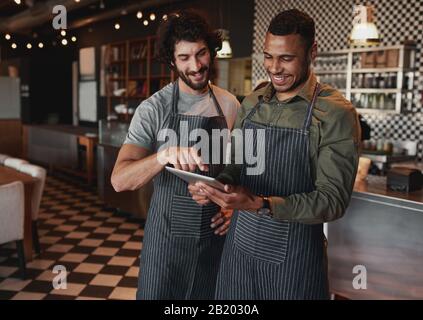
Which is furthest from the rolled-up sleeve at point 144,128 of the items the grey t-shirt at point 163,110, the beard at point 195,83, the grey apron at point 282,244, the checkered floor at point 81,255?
the checkered floor at point 81,255

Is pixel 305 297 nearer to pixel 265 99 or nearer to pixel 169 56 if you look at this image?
pixel 265 99

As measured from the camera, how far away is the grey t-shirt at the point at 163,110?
2.02m

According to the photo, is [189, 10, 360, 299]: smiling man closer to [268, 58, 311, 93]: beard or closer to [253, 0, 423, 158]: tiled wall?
[268, 58, 311, 93]: beard

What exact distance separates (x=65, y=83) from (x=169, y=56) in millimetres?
11674

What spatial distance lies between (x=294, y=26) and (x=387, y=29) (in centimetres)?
534

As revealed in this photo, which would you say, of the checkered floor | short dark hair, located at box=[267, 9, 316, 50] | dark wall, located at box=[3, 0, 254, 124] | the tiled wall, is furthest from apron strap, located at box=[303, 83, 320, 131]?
dark wall, located at box=[3, 0, 254, 124]

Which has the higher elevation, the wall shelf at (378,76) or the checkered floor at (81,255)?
the wall shelf at (378,76)

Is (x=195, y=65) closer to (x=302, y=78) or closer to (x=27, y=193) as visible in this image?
(x=302, y=78)

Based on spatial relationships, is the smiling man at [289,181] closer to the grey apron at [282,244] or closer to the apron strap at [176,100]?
the grey apron at [282,244]

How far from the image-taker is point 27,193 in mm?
4488

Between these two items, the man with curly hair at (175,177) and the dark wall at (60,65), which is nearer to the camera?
the man with curly hair at (175,177)

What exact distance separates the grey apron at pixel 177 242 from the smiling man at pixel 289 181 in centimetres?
18

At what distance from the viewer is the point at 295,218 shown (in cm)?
159

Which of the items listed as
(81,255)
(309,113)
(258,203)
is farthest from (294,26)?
(81,255)
